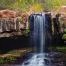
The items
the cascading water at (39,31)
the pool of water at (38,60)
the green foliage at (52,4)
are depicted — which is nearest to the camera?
the pool of water at (38,60)

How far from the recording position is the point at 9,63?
17.3 metres

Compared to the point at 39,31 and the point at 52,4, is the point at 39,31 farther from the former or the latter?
the point at 52,4

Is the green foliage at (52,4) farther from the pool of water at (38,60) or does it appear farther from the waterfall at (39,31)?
the pool of water at (38,60)

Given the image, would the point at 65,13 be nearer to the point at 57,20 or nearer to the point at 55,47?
the point at 57,20

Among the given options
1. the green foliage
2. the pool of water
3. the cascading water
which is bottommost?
the pool of water

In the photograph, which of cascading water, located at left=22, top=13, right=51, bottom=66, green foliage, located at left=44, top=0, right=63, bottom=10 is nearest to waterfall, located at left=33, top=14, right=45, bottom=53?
cascading water, located at left=22, top=13, right=51, bottom=66

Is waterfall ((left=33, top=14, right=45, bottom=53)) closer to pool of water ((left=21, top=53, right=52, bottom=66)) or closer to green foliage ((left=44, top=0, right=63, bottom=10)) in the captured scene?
pool of water ((left=21, top=53, right=52, bottom=66))

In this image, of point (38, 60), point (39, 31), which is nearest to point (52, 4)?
point (39, 31)

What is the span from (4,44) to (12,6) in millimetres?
3373

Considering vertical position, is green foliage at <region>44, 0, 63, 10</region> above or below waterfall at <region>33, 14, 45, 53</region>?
above

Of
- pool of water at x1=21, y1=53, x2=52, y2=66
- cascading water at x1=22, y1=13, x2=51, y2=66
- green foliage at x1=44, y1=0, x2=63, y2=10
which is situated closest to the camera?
pool of water at x1=21, y1=53, x2=52, y2=66

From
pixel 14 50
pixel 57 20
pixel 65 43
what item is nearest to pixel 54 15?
pixel 57 20

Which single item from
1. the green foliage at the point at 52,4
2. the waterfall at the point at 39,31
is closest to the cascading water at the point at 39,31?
the waterfall at the point at 39,31

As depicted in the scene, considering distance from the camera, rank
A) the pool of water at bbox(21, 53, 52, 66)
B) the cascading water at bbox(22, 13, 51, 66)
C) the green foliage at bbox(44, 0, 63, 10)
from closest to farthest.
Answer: the pool of water at bbox(21, 53, 52, 66)
the cascading water at bbox(22, 13, 51, 66)
the green foliage at bbox(44, 0, 63, 10)
